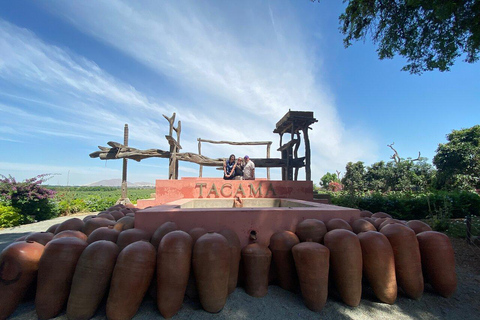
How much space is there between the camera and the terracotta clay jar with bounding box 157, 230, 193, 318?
7.16 ft

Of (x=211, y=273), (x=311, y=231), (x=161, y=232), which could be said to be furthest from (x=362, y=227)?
(x=161, y=232)

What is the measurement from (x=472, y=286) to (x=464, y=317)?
1.20 m

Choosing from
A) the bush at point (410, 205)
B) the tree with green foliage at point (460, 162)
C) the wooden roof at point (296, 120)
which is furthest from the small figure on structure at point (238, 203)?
the tree with green foliage at point (460, 162)

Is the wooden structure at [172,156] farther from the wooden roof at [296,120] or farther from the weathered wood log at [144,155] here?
Answer: the wooden roof at [296,120]

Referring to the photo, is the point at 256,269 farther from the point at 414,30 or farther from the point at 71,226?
the point at 414,30

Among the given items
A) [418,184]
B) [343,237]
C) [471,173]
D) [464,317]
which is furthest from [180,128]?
[418,184]

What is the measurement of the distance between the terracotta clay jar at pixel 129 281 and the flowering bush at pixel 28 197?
1202 cm

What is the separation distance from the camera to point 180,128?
12.4 m

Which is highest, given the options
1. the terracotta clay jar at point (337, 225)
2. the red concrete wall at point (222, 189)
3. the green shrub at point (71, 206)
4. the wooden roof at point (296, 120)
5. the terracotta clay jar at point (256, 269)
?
the wooden roof at point (296, 120)

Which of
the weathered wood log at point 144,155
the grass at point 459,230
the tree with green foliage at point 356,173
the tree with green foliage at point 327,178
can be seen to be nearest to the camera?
the grass at point 459,230

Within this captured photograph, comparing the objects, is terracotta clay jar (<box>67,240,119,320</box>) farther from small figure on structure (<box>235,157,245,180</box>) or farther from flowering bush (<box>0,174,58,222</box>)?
flowering bush (<box>0,174,58,222</box>)

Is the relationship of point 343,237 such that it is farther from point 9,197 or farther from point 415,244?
point 9,197

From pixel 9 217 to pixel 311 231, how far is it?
1241 centimetres

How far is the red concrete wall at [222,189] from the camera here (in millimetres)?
6699
